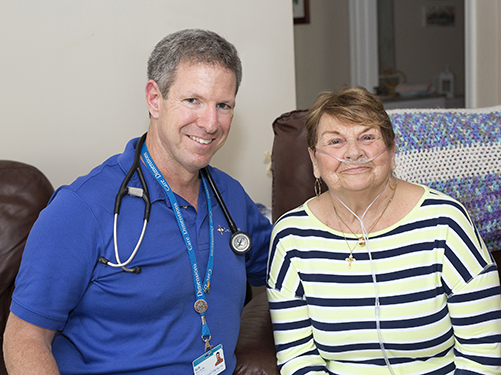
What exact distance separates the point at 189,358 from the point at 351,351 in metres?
0.45

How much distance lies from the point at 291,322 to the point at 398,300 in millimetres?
306

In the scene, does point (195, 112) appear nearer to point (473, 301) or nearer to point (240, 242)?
point (240, 242)

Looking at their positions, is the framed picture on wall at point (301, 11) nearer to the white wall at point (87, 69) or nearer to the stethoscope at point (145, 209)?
the white wall at point (87, 69)

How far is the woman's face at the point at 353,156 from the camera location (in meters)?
1.37

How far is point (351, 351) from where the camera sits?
1382 millimetres

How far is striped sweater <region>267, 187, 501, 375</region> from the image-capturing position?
129cm

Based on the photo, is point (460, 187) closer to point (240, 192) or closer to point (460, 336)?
point (460, 336)

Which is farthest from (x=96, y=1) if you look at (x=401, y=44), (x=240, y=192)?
(x=401, y=44)

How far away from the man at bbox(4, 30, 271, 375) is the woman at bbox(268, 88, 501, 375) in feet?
0.70

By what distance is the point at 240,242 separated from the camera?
1.49m

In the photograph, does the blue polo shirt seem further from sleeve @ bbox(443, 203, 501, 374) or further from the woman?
sleeve @ bbox(443, 203, 501, 374)

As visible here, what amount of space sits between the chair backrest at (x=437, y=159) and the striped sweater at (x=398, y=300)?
1.12 feet

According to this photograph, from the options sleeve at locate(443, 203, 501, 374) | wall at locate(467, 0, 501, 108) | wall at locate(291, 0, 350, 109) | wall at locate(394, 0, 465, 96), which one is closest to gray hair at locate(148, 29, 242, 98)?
sleeve at locate(443, 203, 501, 374)

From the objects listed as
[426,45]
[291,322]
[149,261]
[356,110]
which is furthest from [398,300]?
[426,45]
